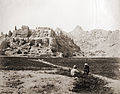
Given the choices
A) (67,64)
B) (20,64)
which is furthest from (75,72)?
(20,64)

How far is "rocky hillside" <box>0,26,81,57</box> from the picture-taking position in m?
2.27

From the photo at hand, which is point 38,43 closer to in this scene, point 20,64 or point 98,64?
point 20,64

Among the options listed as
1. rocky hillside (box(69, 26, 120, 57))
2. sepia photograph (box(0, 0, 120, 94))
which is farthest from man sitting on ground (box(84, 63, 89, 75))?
rocky hillside (box(69, 26, 120, 57))

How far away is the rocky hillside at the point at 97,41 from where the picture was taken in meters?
2.32

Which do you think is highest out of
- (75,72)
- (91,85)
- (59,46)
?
(59,46)

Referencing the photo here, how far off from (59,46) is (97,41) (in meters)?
0.43

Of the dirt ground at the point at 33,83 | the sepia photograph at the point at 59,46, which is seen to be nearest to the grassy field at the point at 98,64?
the sepia photograph at the point at 59,46

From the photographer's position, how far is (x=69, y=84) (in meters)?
2.14

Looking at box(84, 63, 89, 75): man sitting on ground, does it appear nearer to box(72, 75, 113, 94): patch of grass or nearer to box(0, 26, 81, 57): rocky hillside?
box(72, 75, 113, 94): patch of grass

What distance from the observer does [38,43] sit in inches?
89.7

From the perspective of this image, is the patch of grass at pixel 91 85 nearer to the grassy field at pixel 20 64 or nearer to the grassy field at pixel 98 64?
the grassy field at pixel 98 64

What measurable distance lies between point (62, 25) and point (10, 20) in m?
0.58

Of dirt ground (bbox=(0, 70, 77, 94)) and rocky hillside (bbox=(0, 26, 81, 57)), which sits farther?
rocky hillside (bbox=(0, 26, 81, 57))

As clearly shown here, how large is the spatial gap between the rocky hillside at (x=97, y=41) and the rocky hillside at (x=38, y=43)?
0.28 ft
